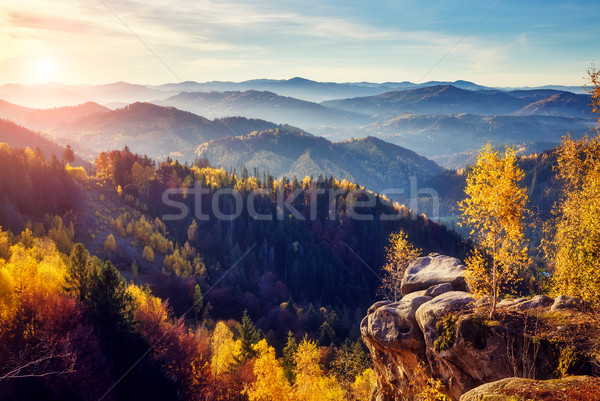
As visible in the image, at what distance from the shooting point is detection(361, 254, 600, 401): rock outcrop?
16.7 m

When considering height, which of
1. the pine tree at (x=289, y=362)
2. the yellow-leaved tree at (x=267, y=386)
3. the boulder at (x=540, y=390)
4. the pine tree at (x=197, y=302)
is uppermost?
the boulder at (x=540, y=390)

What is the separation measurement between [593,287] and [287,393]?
115 ft

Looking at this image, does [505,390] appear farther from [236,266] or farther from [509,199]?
[236,266]

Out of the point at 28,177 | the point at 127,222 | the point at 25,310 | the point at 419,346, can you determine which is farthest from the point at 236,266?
the point at 419,346

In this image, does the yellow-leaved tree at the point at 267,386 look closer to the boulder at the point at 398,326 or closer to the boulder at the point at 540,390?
the boulder at the point at 398,326

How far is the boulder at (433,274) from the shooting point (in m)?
26.9

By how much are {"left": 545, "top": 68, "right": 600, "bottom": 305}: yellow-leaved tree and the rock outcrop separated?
1.66 metres

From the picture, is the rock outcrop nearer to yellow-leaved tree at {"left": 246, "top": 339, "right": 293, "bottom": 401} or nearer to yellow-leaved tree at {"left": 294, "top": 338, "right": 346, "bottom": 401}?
yellow-leaved tree at {"left": 246, "top": 339, "right": 293, "bottom": 401}

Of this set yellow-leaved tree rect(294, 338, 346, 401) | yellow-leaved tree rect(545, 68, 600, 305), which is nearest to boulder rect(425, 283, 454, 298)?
yellow-leaved tree rect(545, 68, 600, 305)

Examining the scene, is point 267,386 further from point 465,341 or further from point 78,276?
point 465,341

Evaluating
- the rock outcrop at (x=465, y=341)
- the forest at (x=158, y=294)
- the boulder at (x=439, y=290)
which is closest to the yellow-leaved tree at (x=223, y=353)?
the forest at (x=158, y=294)

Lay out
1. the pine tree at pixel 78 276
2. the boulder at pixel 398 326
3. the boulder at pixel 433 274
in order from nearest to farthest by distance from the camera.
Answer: the boulder at pixel 398 326 → the boulder at pixel 433 274 → the pine tree at pixel 78 276

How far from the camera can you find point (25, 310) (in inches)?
1206

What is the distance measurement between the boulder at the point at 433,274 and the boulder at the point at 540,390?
13.0 m
